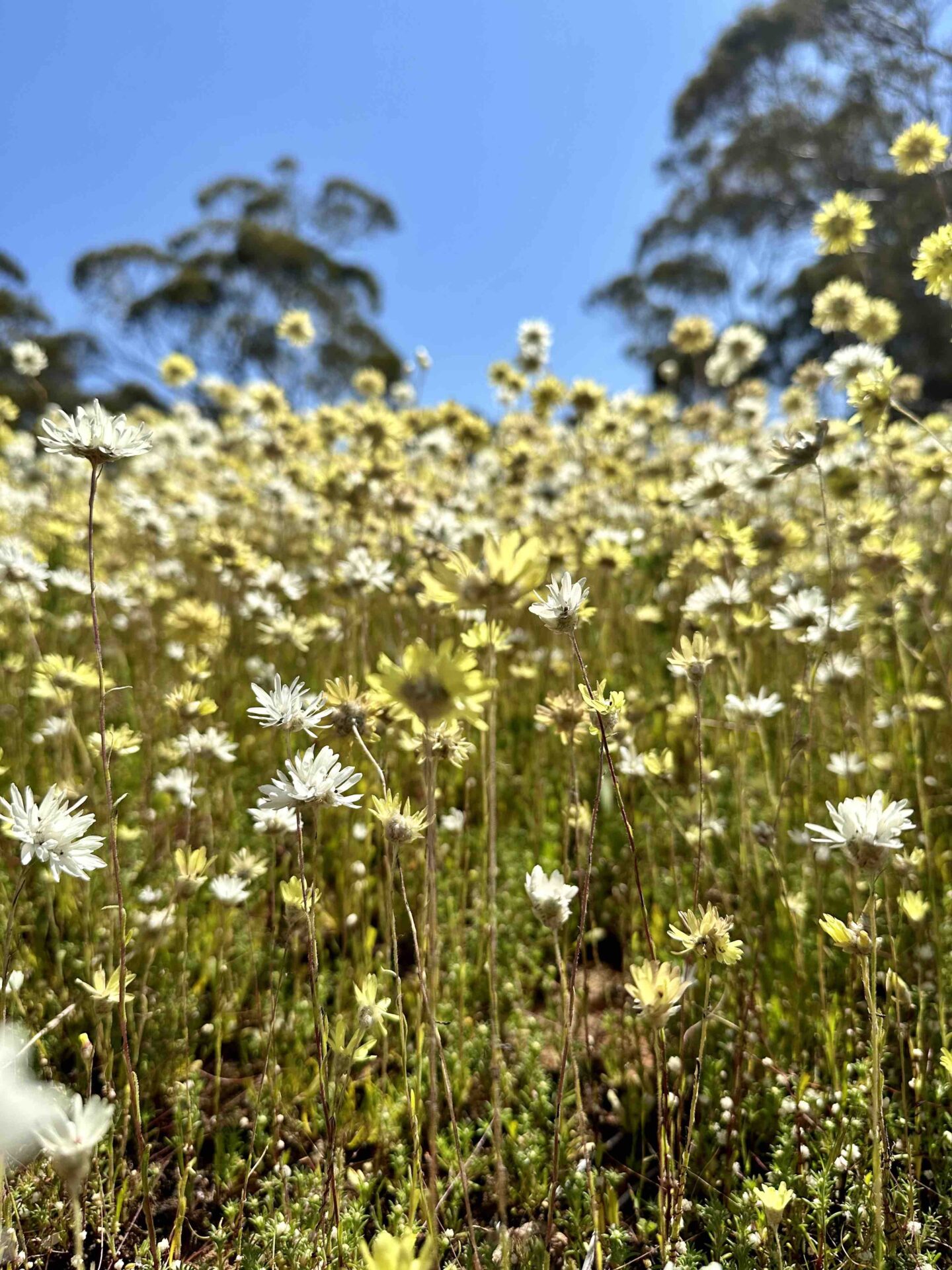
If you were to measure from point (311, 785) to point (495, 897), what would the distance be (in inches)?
9.0

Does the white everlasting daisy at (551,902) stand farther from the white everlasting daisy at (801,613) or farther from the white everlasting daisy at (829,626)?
the white everlasting daisy at (801,613)

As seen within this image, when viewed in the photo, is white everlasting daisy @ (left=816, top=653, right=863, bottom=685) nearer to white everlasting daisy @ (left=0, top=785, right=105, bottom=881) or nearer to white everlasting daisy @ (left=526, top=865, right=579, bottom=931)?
white everlasting daisy @ (left=526, top=865, right=579, bottom=931)

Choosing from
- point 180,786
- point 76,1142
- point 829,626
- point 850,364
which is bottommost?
point 76,1142

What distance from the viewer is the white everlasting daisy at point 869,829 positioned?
78cm

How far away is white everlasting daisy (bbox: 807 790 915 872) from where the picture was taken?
78 centimetres

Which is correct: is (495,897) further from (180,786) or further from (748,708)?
(180,786)

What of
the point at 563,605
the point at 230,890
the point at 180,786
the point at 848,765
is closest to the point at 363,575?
the point at 180,786

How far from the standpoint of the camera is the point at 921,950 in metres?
1.37

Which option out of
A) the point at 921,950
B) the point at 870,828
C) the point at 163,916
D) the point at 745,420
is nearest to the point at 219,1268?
the point at 163,916

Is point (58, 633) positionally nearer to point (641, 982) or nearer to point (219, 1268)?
point (219, 1268)

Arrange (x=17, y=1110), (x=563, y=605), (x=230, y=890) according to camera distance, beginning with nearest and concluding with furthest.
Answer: (x=17, y=1110), (x=563, y=605), (x=230, y=890)

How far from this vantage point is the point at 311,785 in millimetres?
840

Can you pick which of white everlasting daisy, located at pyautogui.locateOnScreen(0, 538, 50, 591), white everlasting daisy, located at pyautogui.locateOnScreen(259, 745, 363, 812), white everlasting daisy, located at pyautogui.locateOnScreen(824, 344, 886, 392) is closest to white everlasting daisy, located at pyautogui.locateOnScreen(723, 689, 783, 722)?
white everlasting daisy, located at pyautogui.locateOnScreen(824, 344, 886, 392)

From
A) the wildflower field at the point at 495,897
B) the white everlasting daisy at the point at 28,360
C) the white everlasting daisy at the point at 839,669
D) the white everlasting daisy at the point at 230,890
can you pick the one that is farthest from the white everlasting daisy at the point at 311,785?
the white everlasting daisy at the point at 28,360
